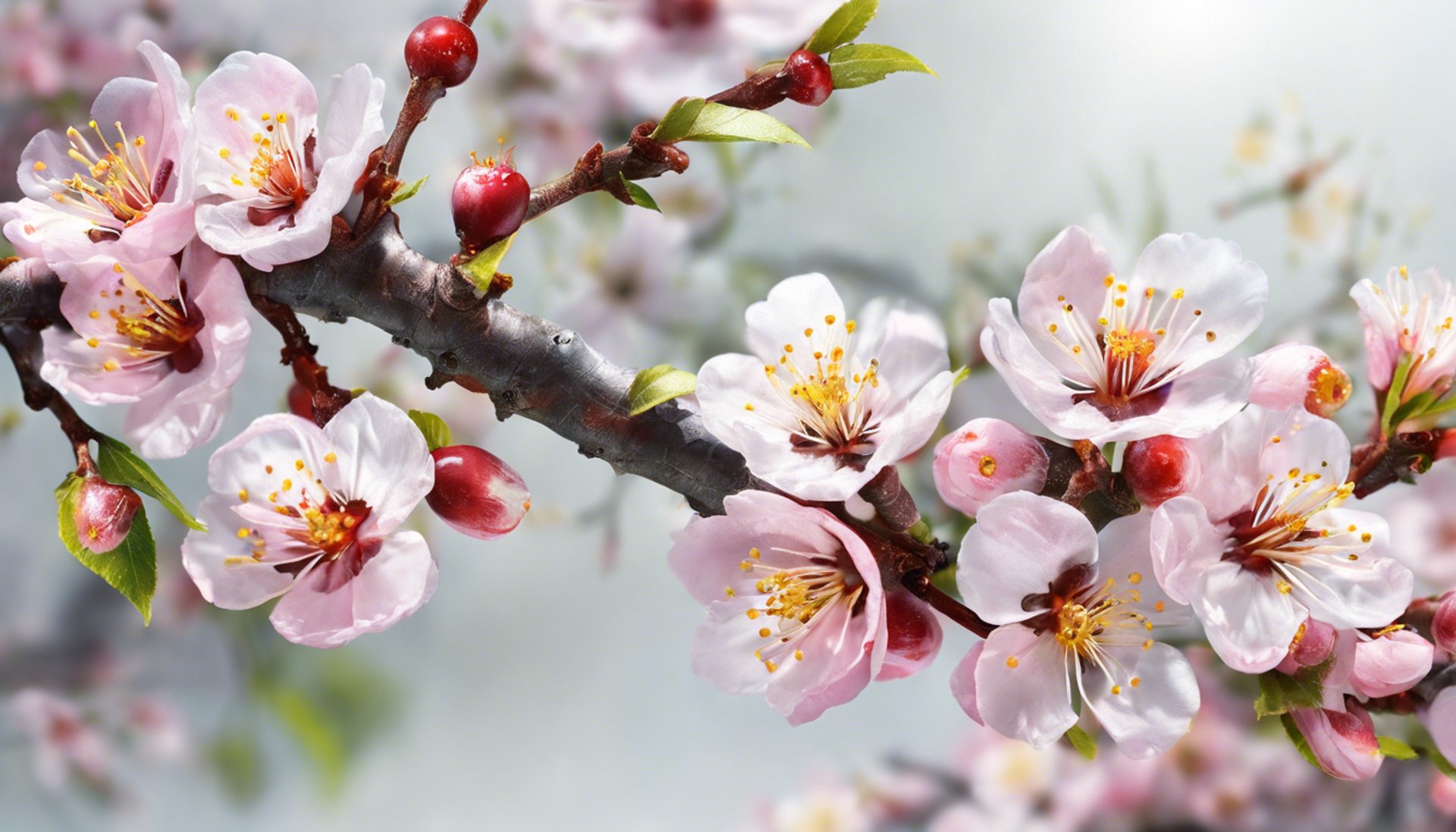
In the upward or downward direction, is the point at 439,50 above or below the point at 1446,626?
above

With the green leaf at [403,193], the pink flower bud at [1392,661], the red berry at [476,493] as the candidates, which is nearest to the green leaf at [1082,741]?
the pink flower bud at [1392,661]

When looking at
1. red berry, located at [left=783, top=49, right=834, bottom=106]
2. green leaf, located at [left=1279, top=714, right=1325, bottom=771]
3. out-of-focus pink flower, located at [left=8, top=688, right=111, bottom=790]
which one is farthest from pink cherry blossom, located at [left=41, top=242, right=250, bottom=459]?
out-of-focus pink flower, located at [left=8, top=688, right=111, bottom=790]

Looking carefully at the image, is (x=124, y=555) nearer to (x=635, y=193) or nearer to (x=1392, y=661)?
(x=635, y=193)

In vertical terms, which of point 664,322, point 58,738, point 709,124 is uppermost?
point 709,124

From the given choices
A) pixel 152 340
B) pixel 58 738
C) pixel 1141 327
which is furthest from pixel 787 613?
pixel 58 738

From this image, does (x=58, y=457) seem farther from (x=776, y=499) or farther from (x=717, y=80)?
(x=776, y=499)

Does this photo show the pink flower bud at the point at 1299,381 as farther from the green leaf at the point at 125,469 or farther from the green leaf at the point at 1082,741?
the green leaf at the point at 125,469
